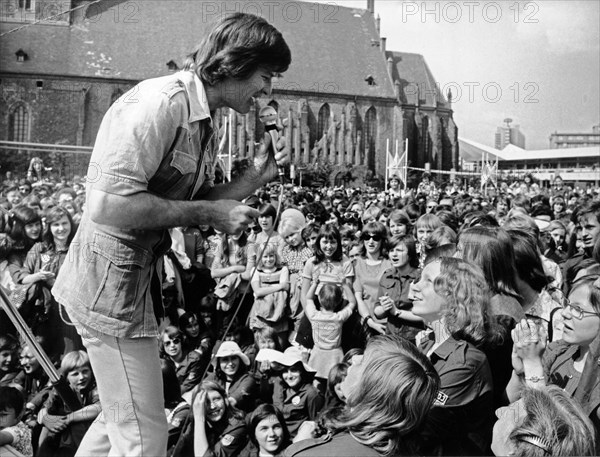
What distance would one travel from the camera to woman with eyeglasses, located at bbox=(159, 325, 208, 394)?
530 cm

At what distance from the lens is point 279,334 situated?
21.6 feet

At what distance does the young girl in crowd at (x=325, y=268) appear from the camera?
632 cm

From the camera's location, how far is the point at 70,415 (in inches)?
154

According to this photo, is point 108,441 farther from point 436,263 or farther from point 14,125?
point 14,125

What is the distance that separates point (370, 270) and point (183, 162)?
14.4ft

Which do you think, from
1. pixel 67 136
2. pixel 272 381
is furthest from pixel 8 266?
pixel 272 381

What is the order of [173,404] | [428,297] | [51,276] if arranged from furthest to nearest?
[51,276]
[173,404]
[428,297]

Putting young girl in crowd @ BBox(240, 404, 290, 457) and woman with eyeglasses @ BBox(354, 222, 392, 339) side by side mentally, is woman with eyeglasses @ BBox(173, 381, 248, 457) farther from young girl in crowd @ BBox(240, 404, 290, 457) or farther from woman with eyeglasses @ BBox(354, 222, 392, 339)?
woman with eyeglasses @ BBox(354, 222, 392, 339)

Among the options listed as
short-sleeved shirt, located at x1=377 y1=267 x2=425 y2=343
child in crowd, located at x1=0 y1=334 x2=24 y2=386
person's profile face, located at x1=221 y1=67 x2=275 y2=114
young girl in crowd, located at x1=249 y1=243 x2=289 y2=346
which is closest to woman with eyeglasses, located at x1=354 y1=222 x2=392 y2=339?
short-sleeved shirt, located at x1=377 y1=267 x2=425 y2=343

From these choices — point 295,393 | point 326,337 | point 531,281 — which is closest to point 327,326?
point 326,337

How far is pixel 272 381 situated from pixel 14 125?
3.05 m

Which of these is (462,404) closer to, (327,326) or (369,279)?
(327,326)

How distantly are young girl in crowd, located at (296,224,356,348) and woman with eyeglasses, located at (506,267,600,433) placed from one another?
3.00 meters

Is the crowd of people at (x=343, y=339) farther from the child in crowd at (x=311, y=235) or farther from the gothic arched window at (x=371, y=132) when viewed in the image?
the gothic arched window at (x=371, y=132)
